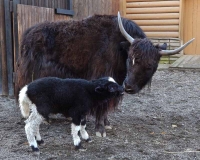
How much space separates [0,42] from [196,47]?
7608mm

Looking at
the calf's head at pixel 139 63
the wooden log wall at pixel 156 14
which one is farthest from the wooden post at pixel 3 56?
the wooden log wall at pixel 156 14

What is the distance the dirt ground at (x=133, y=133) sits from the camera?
3643mm

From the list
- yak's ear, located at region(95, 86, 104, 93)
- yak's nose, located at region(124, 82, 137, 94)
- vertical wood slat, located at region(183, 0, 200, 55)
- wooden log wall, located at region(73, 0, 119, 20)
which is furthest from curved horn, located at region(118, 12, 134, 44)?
vertical wood slat, located at region(183, 0, 200, 55)

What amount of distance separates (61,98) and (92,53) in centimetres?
124

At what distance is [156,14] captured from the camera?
466 inches

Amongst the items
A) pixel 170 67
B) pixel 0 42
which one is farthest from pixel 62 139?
pixel 170 67

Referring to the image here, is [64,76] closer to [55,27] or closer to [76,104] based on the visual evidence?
[55,27]

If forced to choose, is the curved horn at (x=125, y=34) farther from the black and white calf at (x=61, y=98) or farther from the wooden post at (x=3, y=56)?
the wooden post at (x=3, y=56)

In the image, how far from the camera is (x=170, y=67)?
1017 cm

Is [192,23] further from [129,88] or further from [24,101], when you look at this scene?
[24,101]

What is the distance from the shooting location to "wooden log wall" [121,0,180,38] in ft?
37.8

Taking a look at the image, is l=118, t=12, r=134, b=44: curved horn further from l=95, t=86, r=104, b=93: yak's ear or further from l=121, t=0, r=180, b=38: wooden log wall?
l=121, t=0, r=180, b=38: wooden log wall

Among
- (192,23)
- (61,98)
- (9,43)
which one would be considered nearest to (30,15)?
(9,43)

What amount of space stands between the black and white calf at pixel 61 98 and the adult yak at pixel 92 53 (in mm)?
649
